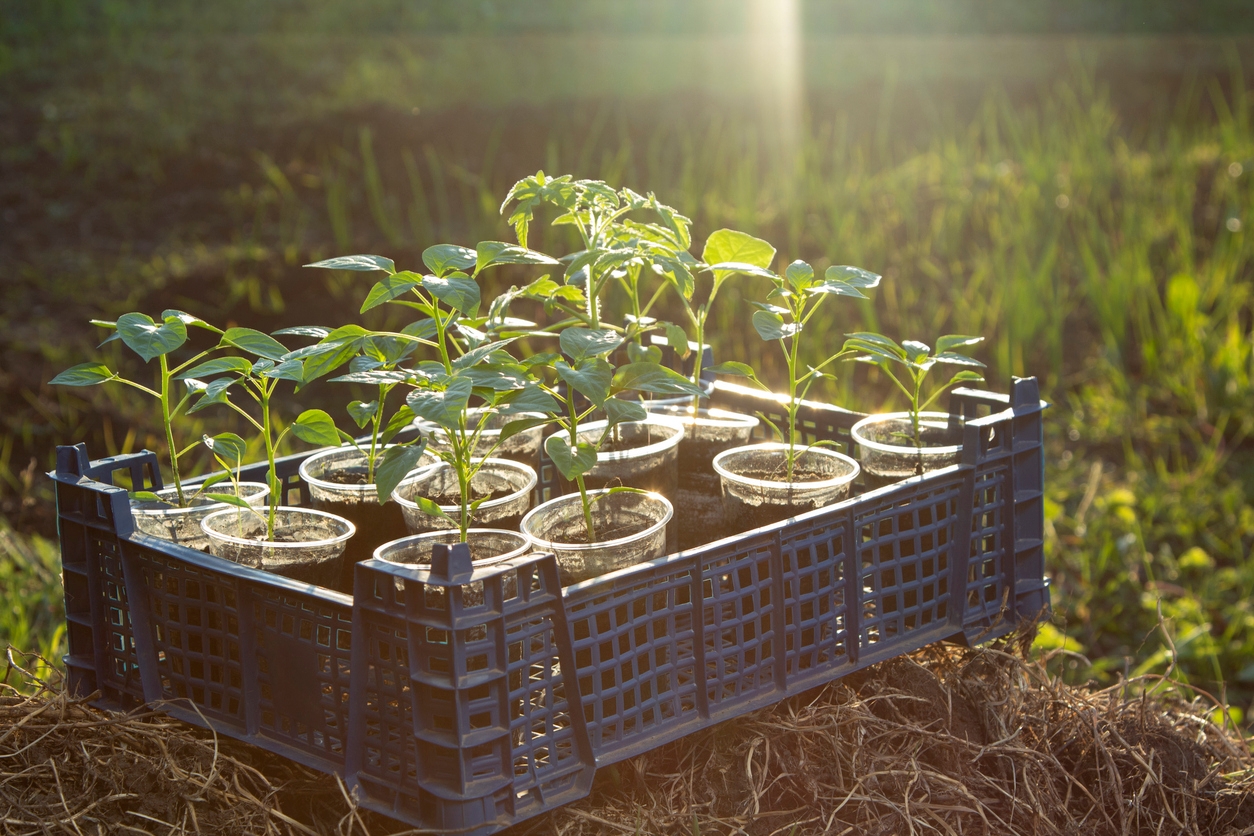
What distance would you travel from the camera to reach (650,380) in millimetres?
1095

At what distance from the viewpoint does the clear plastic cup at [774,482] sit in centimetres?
125

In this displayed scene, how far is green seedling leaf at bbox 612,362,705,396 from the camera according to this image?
1.09m

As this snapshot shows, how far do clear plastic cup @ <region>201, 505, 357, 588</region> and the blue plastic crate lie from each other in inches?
2.2

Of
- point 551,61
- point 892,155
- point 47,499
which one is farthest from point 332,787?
point 551,61

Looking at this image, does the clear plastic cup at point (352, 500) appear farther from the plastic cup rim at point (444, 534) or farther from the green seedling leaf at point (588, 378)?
the green seedling leaf at point (588, 378)

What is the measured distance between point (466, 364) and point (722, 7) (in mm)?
6369

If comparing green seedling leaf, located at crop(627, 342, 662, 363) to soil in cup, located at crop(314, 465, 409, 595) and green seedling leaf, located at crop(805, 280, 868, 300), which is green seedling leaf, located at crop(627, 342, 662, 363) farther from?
soil in cup, located at crop(314, 465, 409, 595)

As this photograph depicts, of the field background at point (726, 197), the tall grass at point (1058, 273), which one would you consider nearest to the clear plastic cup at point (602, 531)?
the field background at point (726, 197)

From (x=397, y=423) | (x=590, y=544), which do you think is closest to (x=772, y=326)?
(x=590, y=544)

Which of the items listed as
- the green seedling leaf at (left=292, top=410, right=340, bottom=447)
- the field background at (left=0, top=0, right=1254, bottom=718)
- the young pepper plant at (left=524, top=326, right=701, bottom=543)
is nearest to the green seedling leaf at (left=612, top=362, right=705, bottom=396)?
the young pepper plant at (left=524, top=326, right=701, bottom=543)

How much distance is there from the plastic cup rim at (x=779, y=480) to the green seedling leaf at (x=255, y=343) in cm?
52

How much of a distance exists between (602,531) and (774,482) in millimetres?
209

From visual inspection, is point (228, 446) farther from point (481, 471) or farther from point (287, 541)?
point (481, 471)

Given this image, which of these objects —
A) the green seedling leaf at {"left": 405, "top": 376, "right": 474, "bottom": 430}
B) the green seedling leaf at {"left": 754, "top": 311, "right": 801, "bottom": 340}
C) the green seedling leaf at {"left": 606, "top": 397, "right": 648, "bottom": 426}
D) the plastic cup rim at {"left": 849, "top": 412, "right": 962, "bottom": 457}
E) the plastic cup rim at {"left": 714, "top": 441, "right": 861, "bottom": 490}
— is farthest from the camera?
the plastic cup rim at {"left": 849, "top": 412, "right": 962, "bottom": 457}
